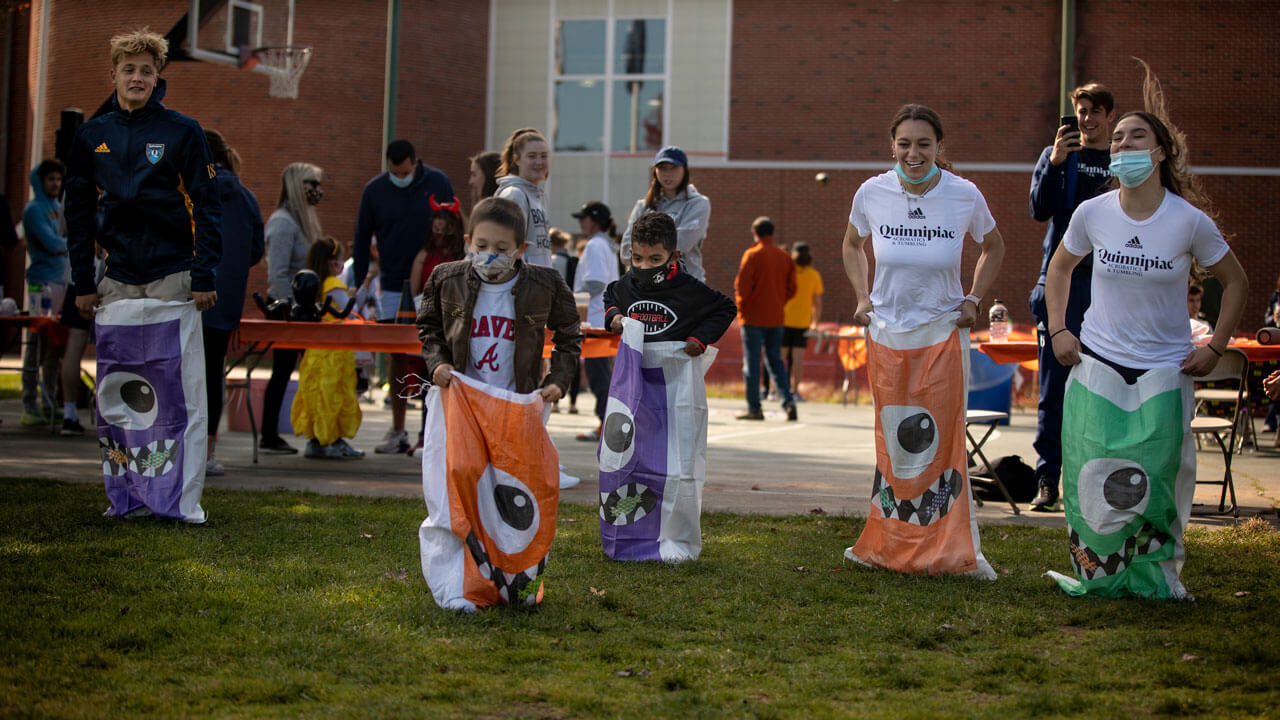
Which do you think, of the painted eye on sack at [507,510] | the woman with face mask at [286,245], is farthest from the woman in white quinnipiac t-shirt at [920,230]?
the woman with face mask at [286,245]

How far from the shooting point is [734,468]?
931 centimetres

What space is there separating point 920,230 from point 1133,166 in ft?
3.05

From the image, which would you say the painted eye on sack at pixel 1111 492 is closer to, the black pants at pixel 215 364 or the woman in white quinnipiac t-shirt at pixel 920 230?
the woman in white quinnipiac t-shirt at pixel 920 230

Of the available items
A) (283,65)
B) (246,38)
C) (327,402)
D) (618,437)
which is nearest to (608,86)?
(283,65)

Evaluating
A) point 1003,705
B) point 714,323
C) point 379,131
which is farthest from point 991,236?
point 379,131

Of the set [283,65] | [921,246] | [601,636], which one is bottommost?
[601,636]

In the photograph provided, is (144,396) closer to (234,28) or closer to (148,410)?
(148,410)

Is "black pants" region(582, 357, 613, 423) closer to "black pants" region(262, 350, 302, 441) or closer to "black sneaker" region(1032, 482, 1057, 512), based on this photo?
"black pants" region(262, 350, 302, 441)

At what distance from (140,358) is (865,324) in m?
3.54

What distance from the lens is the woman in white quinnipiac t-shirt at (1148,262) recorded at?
15.8 feet

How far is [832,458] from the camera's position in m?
10.2

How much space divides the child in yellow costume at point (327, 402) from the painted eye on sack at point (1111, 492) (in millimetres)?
6085

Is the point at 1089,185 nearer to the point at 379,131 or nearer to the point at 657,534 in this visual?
the point at 657,534

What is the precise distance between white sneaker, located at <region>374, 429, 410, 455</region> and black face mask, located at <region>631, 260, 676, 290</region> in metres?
4.85
